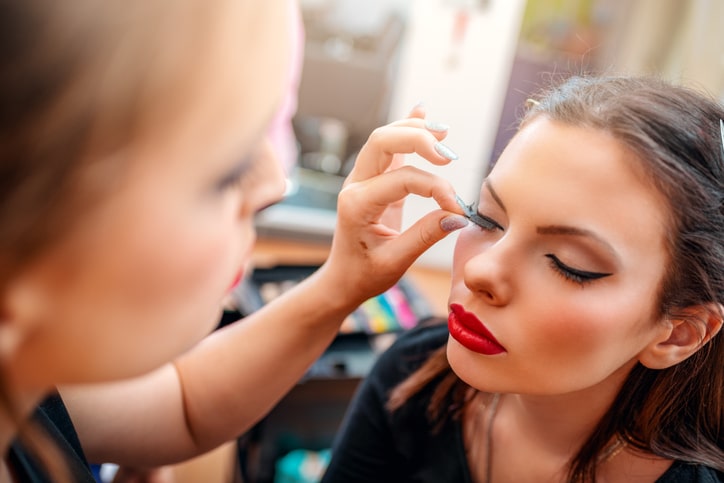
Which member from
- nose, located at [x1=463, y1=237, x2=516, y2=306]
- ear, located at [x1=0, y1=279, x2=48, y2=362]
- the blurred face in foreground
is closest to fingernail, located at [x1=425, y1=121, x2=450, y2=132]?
nose, located at [x1=463, y1=237, x2=516, y2=306]

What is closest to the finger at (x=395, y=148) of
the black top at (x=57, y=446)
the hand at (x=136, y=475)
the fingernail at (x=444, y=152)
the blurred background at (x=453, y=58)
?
the fingernail at (x=444, y=152)

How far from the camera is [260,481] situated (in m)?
1.13

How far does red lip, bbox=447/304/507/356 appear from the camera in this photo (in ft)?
1.92

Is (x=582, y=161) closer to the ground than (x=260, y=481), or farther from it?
farther from it

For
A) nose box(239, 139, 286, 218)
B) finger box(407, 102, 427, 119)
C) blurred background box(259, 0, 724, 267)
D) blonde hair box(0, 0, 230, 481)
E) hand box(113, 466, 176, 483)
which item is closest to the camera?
blonde hair box(0, 0, 230, 481)

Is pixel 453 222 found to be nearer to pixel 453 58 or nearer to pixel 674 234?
pixel 674 234

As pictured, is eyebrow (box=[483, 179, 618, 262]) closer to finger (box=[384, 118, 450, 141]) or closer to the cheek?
finger (box=[384, 118, 450, 141])

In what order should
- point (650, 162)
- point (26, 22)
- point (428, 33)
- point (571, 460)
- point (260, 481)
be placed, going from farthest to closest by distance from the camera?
point (428, 33) < point (260, 481) < point (571, 460) < point (650, 162) < point (26, 22)

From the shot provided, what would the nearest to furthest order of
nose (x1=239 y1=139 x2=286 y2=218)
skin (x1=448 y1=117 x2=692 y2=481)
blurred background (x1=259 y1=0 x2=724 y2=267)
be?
1. nose (x1=239 y1=139 x2=286 y2=218)
2. skin (x1=448 y1=117 x2=692 y2=481)
3. blurred background (x1=259 y1=0 x2=724 y2=267)

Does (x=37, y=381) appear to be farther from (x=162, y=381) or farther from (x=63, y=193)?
(x=162, y=381)

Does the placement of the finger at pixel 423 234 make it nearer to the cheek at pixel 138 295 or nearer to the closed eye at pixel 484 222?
the closed eye at pixel 484 222

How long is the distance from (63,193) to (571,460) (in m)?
0.59

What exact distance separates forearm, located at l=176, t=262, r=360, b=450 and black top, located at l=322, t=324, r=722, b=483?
0.41 ft

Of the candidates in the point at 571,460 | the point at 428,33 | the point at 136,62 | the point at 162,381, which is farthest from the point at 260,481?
the point at 428,33
